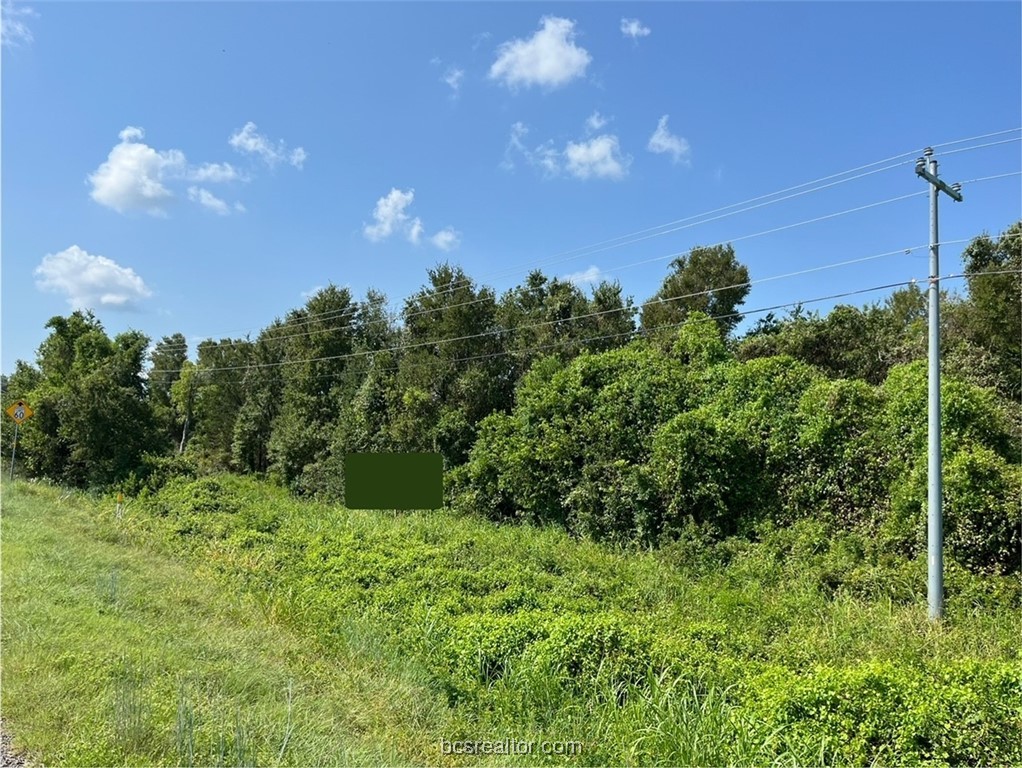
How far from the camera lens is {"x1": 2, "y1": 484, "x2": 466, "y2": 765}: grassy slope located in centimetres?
296

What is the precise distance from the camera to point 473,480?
12586mm

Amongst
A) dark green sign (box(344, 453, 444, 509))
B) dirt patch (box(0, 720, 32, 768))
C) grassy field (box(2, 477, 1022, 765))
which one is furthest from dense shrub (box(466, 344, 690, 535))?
dirt patch (box(0, 720, 32, 768))

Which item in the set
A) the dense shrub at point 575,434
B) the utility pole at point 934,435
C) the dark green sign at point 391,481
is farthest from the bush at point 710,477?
the dark green sign at point 391,481

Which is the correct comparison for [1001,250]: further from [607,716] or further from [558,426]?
[607,716]

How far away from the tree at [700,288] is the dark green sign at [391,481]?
30.0 ft

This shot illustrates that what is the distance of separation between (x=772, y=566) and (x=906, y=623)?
5.87 feet

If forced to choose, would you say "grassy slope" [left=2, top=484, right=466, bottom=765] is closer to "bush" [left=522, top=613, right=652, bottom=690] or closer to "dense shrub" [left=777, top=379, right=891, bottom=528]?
"bush" [left=522, top=613, right=652, bottom=690]

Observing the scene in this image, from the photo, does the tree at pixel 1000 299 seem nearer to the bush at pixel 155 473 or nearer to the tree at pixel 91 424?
the bush at pixel 155 473

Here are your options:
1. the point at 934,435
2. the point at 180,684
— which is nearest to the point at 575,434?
the point at 934,435

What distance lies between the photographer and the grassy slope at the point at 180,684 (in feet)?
9.73

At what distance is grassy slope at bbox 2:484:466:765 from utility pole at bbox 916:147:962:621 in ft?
18.1

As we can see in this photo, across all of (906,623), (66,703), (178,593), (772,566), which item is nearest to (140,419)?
(178,593)

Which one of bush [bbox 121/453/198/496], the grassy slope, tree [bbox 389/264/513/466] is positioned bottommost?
the grassy slope

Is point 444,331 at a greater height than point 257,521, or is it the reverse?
point 444,331
